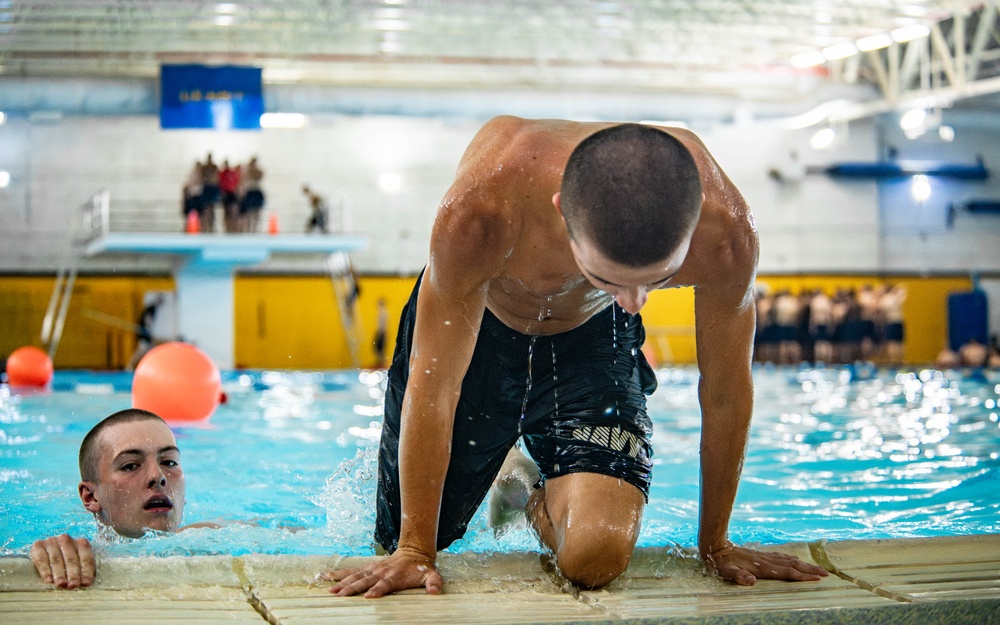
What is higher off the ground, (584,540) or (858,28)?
(858,28)

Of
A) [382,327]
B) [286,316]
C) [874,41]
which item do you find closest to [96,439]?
[874,41]

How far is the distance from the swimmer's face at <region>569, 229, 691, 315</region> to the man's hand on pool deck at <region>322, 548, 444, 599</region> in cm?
76

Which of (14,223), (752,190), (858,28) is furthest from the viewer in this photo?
(752,190)

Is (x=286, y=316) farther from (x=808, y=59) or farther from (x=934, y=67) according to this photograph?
(x=934, y=67)

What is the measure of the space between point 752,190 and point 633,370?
72.9 ft

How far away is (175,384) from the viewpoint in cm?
629

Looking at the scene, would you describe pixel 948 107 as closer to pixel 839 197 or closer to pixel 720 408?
pixel 839 197

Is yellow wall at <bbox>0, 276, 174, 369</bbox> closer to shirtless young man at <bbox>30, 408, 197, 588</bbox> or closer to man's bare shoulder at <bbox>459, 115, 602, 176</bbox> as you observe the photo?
shirtless young man at <bbox>30, 408, 197, 588</bbox>

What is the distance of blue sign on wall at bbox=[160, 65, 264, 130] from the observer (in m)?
14.7

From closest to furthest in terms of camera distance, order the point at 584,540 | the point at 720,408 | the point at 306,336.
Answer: the point at 584,540, the point at 720,408, the point at 306,336

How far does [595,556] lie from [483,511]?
Result: 5.12 ft

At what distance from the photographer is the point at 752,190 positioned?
24.3m

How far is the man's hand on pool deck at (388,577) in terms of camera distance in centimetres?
216

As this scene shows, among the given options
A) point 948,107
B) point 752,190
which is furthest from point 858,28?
point 948,107
